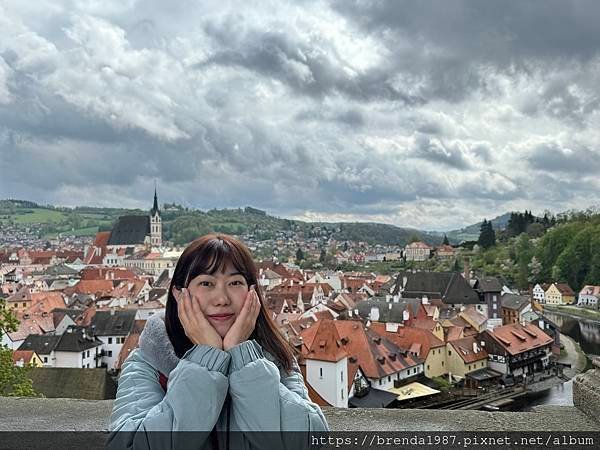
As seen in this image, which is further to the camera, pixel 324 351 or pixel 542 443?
pixel 324 351

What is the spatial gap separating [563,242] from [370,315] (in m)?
38.8

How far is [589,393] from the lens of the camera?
1911mm

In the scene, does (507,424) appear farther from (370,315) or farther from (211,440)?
(370,315)

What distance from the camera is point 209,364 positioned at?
123 cm

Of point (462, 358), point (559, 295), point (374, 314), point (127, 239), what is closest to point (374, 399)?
point (462, 358)

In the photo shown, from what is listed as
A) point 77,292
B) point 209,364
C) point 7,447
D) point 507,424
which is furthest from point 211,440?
point 77,292

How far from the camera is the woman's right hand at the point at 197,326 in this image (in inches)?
50.9

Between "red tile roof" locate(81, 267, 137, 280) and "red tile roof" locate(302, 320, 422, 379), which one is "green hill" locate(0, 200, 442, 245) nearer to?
"red tile roof" locate(81, 267, 137, 280)

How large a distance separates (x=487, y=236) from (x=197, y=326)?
237ft

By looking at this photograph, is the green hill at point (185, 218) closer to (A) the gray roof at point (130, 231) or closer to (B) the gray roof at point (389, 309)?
(A) the gray roof at point (130, 231)

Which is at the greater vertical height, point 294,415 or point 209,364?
point 209,364

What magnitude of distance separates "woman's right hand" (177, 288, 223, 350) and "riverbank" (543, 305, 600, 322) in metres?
45.1

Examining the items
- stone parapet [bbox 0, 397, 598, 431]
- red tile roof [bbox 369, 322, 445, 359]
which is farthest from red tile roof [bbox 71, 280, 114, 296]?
stone parapet [bbox 0, 397, 598, 431]

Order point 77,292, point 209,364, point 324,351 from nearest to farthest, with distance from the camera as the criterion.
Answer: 1. point 209,364
2. point 324,351
3. point 77,292
